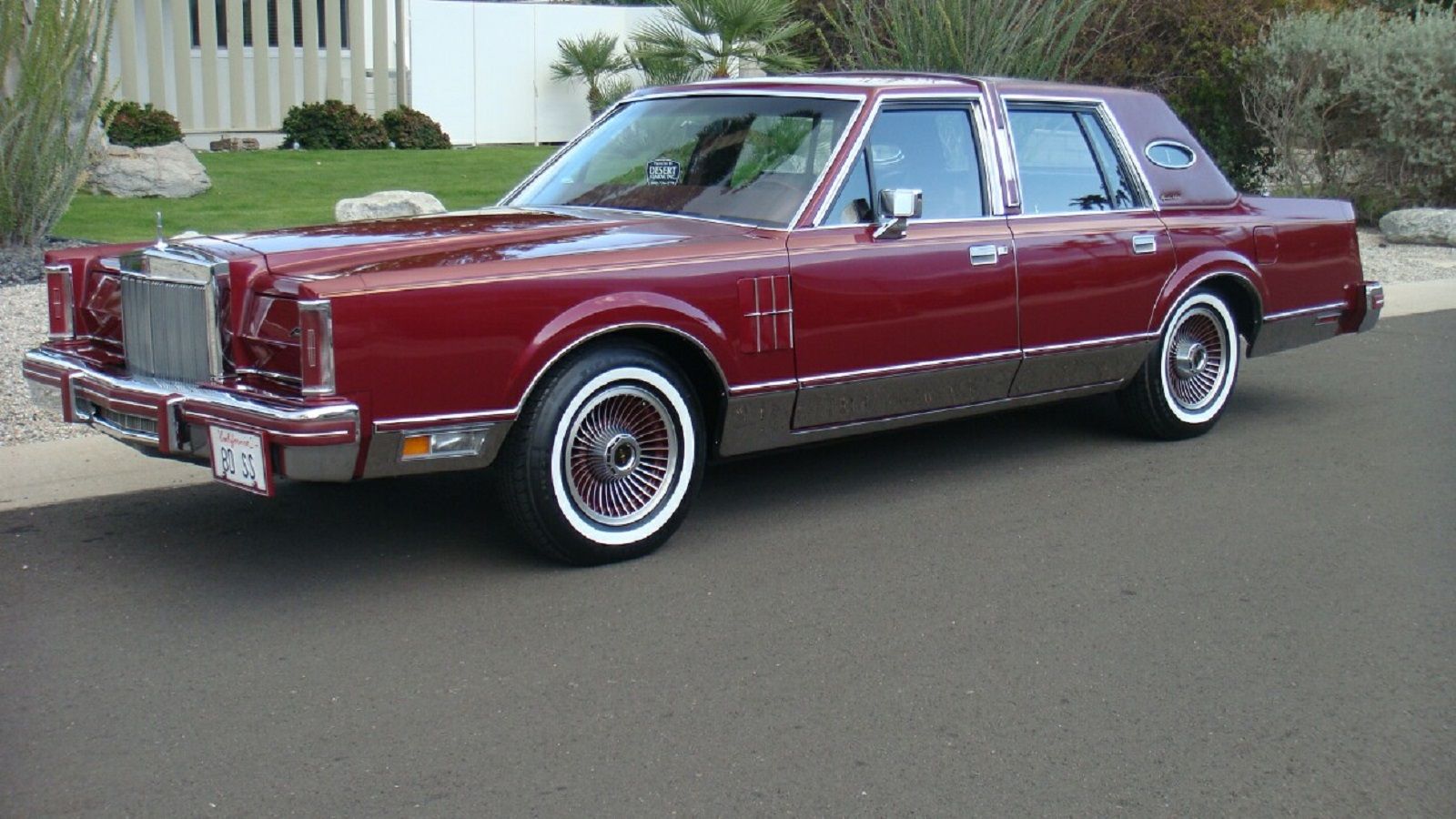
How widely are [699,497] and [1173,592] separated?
2.02 meters

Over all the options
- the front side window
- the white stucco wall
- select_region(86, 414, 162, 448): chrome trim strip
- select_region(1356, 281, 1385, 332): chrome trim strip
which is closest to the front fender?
the front side window

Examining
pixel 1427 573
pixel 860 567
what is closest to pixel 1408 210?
pixel 1427 573

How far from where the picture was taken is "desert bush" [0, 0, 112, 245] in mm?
11164

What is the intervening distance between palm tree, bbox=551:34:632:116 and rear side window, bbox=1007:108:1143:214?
57.7 ft

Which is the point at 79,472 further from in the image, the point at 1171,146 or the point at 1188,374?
the point at 1171,146

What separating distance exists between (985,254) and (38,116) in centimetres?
810

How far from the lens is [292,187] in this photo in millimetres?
17047

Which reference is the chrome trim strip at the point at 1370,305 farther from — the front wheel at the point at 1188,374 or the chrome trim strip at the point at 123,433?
the chrome trim strip at the point at 123,433

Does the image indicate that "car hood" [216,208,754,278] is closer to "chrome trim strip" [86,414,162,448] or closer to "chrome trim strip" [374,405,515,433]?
"chrome trim strip" [374,405,515,433]

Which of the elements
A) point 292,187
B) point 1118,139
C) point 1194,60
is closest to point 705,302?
point 1118,139

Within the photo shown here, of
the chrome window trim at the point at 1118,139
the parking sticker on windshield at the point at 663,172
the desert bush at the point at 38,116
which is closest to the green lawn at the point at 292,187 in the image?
the desert bush at the point at 38,116

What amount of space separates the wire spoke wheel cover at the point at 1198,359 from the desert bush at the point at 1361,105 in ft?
32.3

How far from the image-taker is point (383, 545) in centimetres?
559

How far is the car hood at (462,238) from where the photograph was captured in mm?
4926
